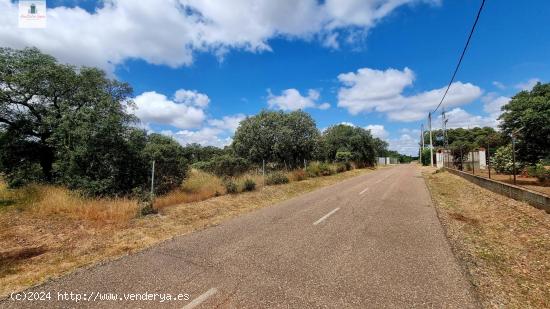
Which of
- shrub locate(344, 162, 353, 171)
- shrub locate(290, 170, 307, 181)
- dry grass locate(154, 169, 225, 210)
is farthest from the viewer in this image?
shrub locate(344, 162, 353, 171)

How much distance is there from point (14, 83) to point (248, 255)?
1376cm

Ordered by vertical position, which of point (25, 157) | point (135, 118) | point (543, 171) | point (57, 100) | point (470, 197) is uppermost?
point (57, 100)

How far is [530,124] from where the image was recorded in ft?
39.2

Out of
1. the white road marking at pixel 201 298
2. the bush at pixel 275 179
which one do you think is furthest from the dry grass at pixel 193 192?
the white road marking at pixel 201 298

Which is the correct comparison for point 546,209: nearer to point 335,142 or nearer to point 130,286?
point 130,286

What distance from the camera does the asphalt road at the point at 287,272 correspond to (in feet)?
11.8

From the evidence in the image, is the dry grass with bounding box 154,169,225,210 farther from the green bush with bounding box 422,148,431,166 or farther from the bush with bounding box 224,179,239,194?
the green bush with bounding box 422,148,431,166

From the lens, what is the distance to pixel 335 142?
46000 mm

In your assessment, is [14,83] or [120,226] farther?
[14,83]

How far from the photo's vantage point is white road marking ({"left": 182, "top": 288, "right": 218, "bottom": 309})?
3.45 metres

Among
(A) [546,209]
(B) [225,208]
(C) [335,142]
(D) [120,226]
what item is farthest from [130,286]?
(C) [335,142]

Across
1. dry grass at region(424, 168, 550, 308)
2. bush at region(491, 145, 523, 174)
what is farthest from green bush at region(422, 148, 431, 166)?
dry grass at region(424, 168, 550, 308)

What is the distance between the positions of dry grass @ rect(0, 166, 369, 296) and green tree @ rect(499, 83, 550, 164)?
11.8 m

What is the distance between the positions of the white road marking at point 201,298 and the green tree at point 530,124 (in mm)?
12792
